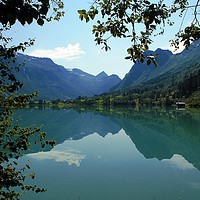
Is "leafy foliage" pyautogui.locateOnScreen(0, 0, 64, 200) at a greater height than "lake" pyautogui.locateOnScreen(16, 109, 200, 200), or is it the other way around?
"leafy foliage" pyautogui.locateOnScreen(0, 0, 64, 200)

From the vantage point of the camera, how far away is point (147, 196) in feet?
67.7

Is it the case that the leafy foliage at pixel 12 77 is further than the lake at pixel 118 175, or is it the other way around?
the lake at pixel 118 175

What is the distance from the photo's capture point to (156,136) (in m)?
61.0

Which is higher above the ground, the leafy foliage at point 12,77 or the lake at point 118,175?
the leafy foliage at point 12,77

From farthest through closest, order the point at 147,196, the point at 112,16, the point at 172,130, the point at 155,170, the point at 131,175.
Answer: the point at 172,130
the point at 155,170
the point at 131,175
the point at 147,196
the point at 112,16

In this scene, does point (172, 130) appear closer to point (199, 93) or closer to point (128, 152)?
point (128, 152)

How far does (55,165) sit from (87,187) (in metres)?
10.4

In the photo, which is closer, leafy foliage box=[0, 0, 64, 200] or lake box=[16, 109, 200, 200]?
leafy foliage box=[0, 0, 64, 200]

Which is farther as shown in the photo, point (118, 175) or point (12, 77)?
point (118, 175)

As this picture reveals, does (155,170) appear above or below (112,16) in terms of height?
below

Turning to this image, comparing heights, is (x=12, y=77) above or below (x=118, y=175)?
above

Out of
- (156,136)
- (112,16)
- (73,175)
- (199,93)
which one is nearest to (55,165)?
(73,175)

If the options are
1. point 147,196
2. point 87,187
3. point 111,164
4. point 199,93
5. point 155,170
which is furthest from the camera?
point 199,93

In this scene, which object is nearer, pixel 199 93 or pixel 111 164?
pixel 111 164
